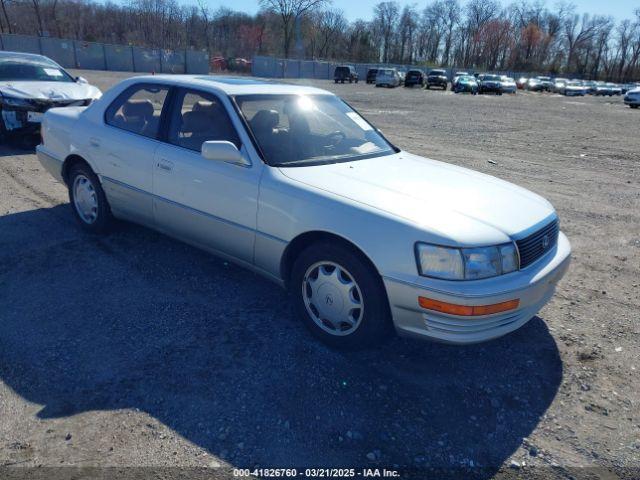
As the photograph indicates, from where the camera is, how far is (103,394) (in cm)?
277

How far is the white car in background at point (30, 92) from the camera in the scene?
27.7ft

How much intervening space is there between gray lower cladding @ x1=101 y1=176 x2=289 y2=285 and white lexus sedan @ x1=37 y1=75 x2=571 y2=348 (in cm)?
1

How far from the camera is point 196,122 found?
3.95m

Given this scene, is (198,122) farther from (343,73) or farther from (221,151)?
(343,73)

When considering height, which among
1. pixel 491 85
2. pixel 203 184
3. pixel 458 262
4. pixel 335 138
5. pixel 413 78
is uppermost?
pixel 413 78

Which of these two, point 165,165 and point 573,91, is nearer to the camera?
point 165,165

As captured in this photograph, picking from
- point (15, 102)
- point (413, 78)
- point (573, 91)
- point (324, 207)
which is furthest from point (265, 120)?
point (573, 91)

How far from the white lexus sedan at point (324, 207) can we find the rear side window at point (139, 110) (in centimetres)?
1

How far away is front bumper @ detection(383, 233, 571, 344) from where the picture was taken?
2689 mm

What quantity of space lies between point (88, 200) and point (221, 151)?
2.23 meters

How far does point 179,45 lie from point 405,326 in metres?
95.3

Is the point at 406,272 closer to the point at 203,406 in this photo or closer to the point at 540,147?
the point at 203,406

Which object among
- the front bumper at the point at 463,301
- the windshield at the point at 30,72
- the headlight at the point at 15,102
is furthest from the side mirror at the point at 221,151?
the windshield at the point at 30,72

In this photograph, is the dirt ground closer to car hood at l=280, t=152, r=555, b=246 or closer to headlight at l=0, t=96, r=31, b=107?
car hood at l=280, t=152, r=555, b=246
